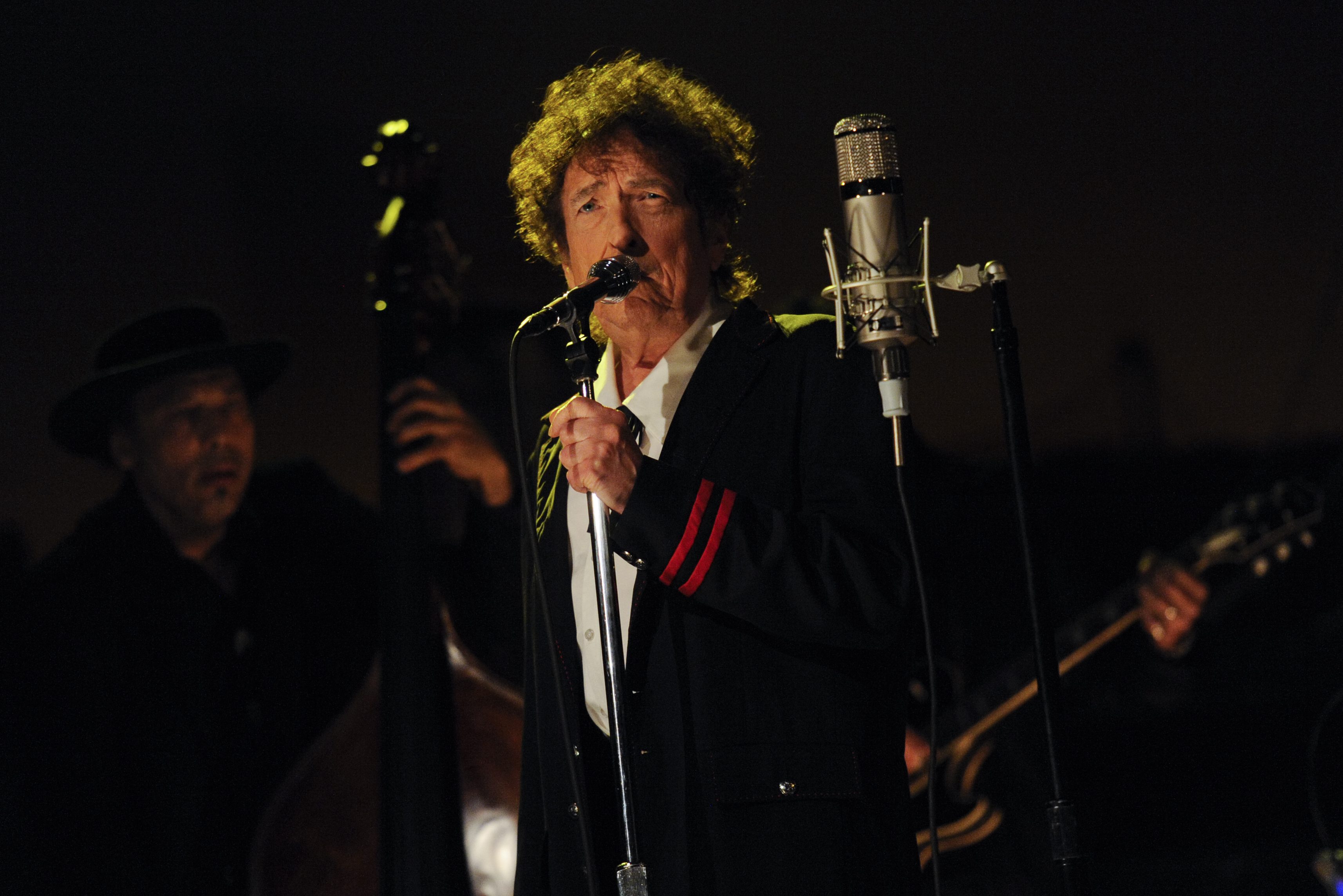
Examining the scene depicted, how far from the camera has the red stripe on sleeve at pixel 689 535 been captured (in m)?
1.32

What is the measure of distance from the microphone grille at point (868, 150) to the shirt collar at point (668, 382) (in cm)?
33

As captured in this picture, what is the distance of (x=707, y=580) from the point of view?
1.33 meters

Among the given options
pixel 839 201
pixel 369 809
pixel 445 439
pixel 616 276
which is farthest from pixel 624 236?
pixel 839 201

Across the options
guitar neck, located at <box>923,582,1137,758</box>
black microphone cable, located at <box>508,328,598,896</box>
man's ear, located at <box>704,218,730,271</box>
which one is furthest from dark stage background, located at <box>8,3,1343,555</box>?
Result: black microphone cable, located at <box>508,328,598,896</box>

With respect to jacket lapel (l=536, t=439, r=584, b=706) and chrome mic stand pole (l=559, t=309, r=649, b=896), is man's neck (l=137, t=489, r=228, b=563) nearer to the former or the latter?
jacket lapel (l=536, t=439, r=584, b=706)

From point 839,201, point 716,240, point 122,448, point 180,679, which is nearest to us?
point 716,240

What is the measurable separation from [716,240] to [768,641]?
0.65 meters

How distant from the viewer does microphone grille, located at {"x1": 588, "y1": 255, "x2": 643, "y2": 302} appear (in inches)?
54.2

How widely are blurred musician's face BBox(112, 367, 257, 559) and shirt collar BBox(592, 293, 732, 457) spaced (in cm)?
167

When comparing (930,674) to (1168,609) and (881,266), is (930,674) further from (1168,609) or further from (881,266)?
(1168,609)

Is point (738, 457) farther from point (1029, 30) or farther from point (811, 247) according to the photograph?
point (1029, 30)

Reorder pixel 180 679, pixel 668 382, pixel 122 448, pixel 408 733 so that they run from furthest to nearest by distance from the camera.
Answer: pixel 122 448 < pixel 180 679 < pixel 408 733 < pixel 668 382

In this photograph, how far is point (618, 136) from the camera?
1734 millimetres

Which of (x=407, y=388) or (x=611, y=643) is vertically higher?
(x=407, y=388)
